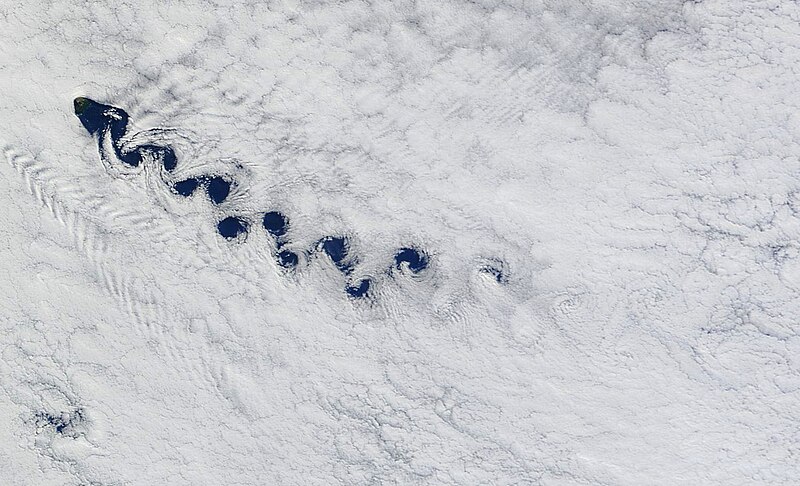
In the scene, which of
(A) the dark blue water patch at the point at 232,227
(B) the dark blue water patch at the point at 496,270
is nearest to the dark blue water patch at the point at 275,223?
(A) the dark blue water patch at the point at 232,227

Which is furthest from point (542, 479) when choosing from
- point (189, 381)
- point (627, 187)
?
point (189, 381)

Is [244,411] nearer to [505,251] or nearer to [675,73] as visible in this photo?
[505,251]

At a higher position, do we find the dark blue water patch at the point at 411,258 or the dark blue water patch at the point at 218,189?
the dark blue water patch at the point at 218,189

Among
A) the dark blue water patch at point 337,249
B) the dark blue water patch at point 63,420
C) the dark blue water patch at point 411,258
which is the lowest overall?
the dark blue water patch at point 63,420

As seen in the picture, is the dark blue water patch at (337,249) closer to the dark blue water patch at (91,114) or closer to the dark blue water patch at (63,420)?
the dark blue water patch at (91,114)

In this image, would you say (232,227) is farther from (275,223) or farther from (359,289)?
(359,289)

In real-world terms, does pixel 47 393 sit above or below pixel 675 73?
below

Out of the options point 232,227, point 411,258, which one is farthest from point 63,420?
point 411,258

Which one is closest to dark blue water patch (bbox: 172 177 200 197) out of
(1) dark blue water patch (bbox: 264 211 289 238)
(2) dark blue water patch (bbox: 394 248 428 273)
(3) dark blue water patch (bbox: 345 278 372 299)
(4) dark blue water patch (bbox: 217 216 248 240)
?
(4) dark blue water patch (bbox: 217 216 248 240)
